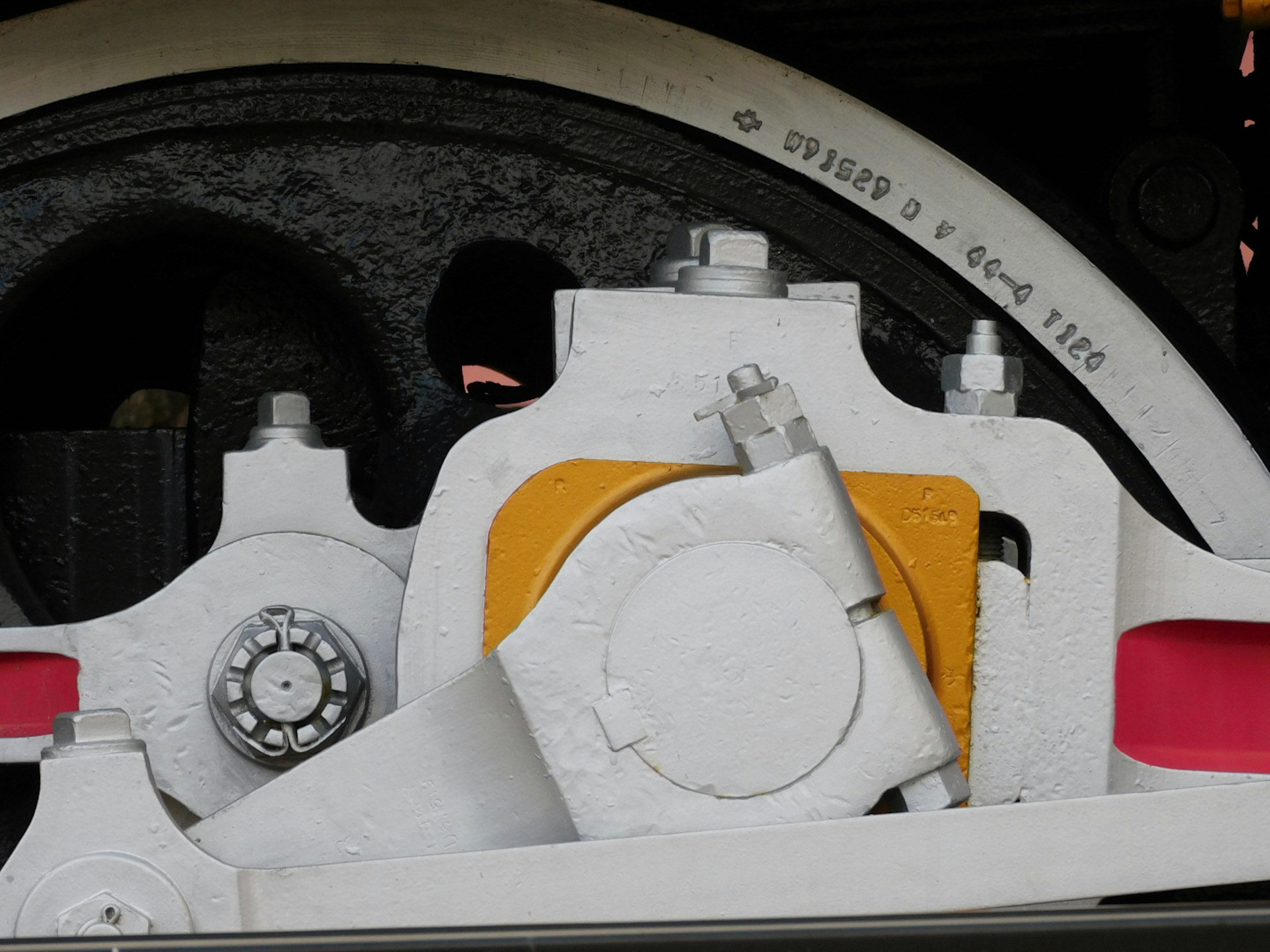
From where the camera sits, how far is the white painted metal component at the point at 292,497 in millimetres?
1051

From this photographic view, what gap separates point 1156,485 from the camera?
123 cm

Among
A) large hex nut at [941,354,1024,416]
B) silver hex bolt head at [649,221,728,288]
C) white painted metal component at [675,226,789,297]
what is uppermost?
silver hex bolt head at [649,221,728,288]

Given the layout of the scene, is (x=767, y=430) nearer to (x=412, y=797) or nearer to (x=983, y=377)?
(x=983, y=377)

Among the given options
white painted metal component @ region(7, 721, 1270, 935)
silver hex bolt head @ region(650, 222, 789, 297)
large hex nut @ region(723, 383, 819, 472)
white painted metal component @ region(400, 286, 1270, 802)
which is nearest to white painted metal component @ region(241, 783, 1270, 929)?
white painted metal component @ region(7, 721, 1270, 935)

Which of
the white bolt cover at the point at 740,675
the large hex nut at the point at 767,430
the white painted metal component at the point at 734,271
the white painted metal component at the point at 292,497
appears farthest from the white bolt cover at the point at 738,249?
the white painted metal component at the point at 292,497

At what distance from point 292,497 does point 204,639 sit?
131 millimetres

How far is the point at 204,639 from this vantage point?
103cm

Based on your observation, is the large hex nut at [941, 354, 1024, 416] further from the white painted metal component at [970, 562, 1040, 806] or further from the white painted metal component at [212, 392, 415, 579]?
the white painted metal component at [212, 392, 415, 579]

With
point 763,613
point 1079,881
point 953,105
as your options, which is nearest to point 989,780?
point 1079,881

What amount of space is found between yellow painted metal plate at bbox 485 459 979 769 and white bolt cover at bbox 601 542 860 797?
0.10 m

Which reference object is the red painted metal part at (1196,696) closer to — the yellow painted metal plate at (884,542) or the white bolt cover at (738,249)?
the yellow painted metal plate at (884,542)

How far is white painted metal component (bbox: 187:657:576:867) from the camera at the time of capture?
0.85 metres

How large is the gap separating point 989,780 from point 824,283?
44 cm

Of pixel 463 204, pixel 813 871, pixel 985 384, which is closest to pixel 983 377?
pixel 985 384
